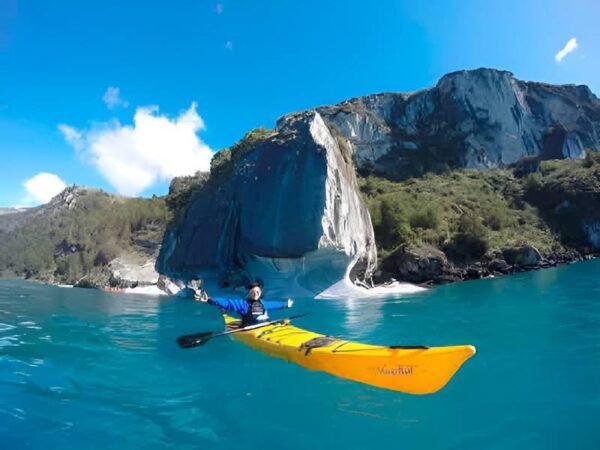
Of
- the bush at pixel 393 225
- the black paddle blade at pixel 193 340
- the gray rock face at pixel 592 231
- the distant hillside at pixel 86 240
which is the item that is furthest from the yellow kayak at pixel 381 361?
the gray rock face at pixel 592 231

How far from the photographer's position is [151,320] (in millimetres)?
18453

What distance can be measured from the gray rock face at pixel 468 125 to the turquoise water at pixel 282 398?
216ft

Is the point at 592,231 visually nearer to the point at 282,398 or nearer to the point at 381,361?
the point at 381,361

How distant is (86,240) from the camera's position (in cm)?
8062

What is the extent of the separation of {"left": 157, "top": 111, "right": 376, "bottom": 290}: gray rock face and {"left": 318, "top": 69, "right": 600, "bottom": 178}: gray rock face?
42.5 m

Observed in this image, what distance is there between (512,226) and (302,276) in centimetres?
3767

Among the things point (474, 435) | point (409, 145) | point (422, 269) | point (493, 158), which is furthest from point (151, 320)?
point (493, 158)

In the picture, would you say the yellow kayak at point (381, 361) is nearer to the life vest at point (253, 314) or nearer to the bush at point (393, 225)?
the life vest at point (253, 314)

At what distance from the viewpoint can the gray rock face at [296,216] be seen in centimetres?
2891

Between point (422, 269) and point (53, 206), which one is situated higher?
point (53, 206)

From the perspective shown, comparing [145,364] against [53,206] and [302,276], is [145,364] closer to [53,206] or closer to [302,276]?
[302,276]

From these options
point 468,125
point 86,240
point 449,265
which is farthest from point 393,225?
point 86,240

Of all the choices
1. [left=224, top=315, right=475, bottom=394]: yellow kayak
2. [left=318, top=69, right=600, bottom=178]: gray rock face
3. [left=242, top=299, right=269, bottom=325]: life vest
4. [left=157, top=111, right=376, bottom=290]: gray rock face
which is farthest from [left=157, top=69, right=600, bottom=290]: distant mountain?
[left=224, top=315, right=475, bottom=394]: yellow kayak

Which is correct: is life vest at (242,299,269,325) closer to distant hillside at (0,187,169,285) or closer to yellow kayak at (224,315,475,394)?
yellow kayak at (224,315,475,394)
